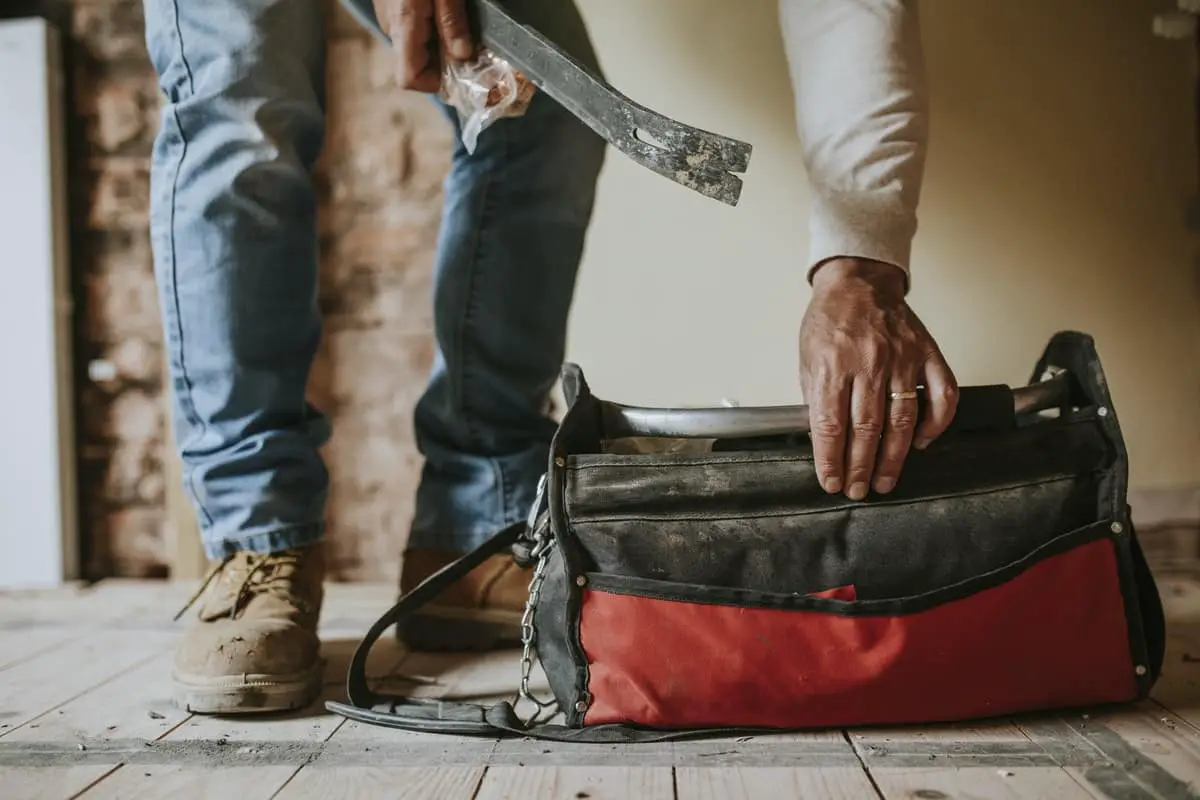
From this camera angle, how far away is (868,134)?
2.62ft

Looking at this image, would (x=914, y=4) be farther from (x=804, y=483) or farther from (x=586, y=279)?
(x=586, y=279)

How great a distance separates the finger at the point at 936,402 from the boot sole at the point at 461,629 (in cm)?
49

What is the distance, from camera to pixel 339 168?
1456mm

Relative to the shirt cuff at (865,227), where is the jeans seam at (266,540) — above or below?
below

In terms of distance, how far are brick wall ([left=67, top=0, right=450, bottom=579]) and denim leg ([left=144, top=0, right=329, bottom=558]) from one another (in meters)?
0.53

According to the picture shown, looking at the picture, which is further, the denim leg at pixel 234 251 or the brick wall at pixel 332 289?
the brick wall at pixel 332 289

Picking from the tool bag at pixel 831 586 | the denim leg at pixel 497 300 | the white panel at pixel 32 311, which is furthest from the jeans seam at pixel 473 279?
the white panel at pixel 32 311

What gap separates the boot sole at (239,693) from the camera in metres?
0.78

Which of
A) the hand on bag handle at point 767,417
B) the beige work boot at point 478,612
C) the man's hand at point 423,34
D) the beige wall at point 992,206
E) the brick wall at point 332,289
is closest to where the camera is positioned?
the hand on bag handle at point 767,417

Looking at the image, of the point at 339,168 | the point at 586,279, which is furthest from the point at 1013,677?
the point at 339,168

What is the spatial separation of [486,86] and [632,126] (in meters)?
0.19

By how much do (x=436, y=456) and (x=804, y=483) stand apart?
53 centimetres

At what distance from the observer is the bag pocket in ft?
2.21

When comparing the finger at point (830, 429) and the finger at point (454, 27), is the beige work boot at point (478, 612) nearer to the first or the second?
the finger at point (830, 429)
